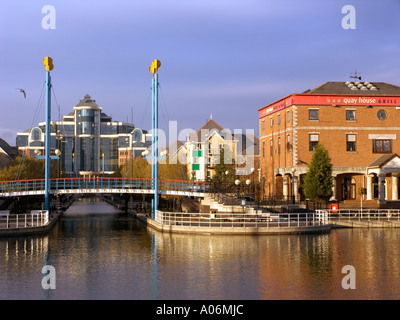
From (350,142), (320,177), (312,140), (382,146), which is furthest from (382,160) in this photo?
(320,177)

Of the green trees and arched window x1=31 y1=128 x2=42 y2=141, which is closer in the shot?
the green trees

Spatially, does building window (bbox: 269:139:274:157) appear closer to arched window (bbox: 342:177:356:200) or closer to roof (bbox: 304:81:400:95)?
roof (bbox: 304:81:400:95)

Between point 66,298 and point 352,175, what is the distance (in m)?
44.5

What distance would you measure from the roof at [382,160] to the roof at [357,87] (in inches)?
269

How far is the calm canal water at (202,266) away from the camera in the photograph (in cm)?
1805

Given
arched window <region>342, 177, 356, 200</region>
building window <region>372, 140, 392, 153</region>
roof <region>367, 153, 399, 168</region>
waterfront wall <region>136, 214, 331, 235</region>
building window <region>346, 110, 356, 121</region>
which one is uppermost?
building window <region>346, 110, 356, 121</region>

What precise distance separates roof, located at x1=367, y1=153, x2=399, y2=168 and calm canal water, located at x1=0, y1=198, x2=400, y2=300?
18128 mm

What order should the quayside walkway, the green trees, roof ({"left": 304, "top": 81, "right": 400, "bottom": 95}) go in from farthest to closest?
roof ({"left": 304, "top": 81, "right": 400, "bottom": 95})
the green trees
the quayside walkway

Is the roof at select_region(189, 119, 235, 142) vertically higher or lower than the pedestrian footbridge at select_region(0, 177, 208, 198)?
higher

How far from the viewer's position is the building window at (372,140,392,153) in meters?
56.8

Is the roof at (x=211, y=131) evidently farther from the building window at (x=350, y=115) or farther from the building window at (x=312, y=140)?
the building window at (x=350, y=115)

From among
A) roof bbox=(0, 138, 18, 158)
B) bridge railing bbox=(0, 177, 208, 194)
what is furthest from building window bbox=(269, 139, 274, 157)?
roof bbox=(0, 138, 18, 158)
